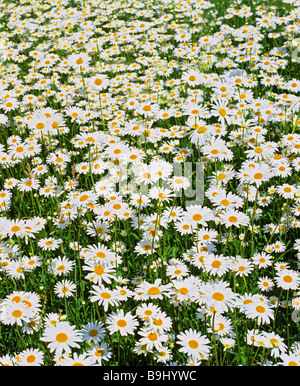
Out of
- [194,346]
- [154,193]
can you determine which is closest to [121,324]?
[194,346]

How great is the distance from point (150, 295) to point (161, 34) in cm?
587

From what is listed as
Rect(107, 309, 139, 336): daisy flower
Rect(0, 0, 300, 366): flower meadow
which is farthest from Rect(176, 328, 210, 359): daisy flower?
Rect(107, 309, 139, 336): daisy flower

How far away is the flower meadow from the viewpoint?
2.62 meters

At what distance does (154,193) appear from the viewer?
353 cm

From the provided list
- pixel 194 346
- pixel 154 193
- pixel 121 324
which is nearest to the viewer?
pixel 194 346

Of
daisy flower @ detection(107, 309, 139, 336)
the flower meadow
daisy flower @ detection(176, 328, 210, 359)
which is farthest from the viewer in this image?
the flower meadow

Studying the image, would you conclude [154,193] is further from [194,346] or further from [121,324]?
[194,346]

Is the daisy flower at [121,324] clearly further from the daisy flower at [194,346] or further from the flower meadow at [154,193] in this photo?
the daisy flower at [194,346]

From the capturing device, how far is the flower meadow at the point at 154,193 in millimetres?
2621

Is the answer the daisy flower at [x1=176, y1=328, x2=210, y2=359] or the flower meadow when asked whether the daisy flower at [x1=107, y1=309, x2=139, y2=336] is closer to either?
the flower meadow

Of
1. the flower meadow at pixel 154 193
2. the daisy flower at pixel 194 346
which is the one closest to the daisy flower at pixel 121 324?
the flower meadow at pixel 154 193
